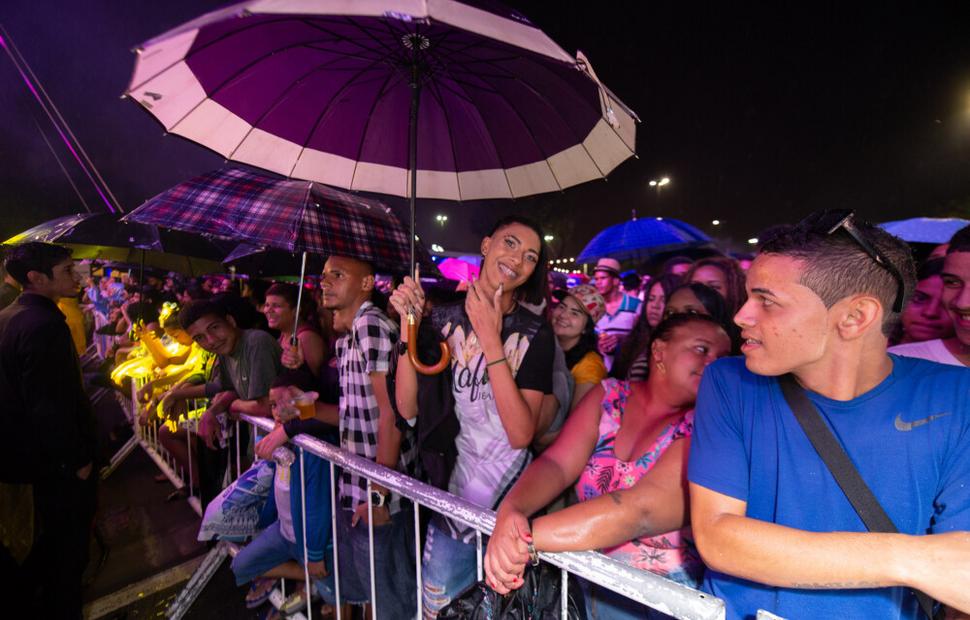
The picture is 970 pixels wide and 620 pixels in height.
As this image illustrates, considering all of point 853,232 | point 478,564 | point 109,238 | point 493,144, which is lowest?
point 478,564

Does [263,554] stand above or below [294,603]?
above

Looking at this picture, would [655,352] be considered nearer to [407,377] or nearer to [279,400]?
[407,377]

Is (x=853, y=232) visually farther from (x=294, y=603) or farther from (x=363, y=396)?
(x=294, y=603)

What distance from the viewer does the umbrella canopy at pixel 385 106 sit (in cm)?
217

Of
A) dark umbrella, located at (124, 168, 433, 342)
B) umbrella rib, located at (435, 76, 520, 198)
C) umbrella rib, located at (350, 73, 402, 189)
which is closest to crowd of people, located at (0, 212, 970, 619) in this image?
dark umbrella, located at (124, 168, 433, 342)

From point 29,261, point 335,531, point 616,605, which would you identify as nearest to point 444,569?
point 335,531

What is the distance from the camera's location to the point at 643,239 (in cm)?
636

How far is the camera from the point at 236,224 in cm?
296

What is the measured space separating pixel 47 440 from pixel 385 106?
→ 328cm

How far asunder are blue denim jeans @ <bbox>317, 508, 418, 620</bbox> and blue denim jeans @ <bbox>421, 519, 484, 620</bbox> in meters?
0.36

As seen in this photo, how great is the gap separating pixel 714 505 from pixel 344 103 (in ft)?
9.23

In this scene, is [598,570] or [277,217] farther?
[277,217]

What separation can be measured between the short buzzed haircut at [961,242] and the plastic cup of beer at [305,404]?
12.3 ft

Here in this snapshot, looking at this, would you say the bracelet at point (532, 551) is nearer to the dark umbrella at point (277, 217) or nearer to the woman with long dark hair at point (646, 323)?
the woman with long dark hair at point (646, 323)
